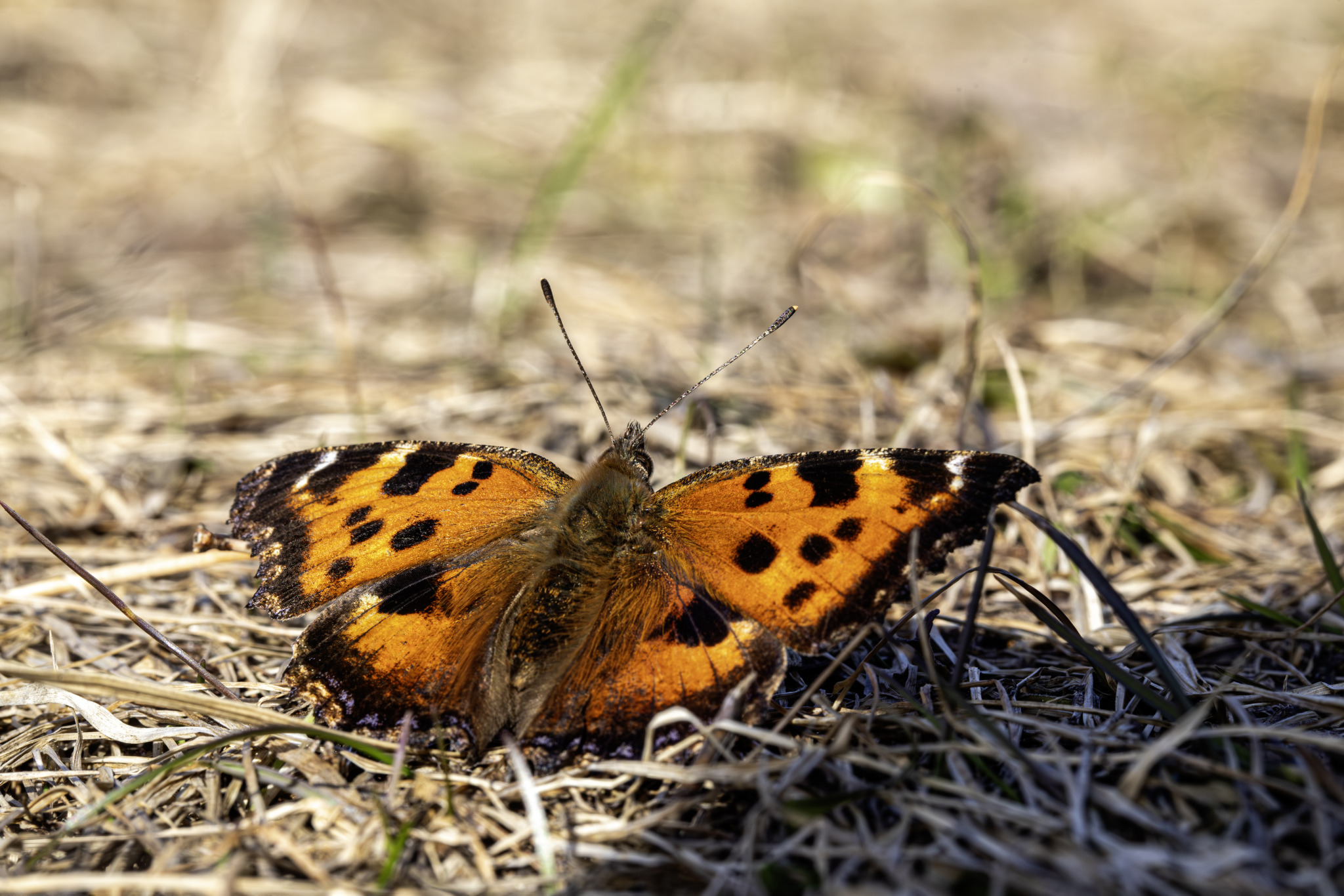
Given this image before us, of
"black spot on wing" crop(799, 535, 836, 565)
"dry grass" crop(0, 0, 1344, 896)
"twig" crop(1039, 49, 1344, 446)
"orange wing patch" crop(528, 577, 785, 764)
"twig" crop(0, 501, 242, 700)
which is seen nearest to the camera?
"dry grass" crop(0, 0, 1344, 896)

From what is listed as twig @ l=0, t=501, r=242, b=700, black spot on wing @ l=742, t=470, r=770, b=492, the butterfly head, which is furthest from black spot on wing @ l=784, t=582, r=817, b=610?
twig @ l=0, t=501, r=242, b=700

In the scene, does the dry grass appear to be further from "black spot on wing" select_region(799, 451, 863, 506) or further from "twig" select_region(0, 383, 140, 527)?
"black spot on wing" select_region(799, 451, 863, 506)

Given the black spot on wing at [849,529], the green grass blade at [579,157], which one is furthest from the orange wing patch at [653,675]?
the green grass blade at [579,157]

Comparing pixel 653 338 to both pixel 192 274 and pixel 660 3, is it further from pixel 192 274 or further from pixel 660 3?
pixel 660 3

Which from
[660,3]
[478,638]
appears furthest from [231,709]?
[660,3]

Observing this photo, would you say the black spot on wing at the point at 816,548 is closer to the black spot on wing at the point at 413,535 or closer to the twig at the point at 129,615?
the black spot on wing at the point at 413,535

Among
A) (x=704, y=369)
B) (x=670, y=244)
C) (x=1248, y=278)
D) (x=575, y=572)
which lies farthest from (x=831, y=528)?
(x=670, y=244)
